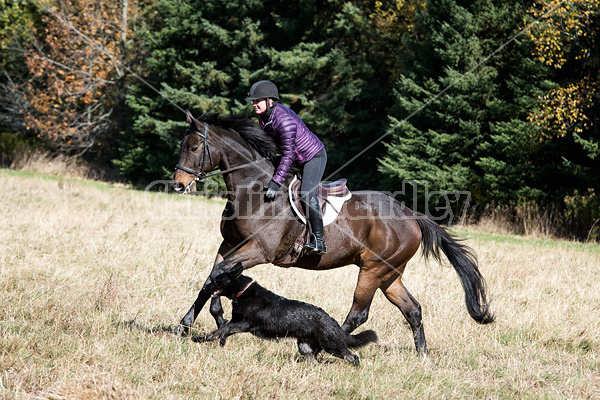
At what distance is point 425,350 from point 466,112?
559 inches

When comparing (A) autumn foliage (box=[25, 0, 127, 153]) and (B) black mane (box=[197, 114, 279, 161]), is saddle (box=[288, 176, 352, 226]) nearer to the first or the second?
(B) black mane (box=[197, 114, 279, 161])

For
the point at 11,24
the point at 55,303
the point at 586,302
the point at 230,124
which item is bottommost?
the point at 55,303

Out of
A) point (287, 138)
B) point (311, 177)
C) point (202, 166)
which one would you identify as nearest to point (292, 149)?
point (287, 138)

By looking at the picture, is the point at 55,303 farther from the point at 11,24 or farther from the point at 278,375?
the point at 11,24

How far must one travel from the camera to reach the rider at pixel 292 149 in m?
6.06

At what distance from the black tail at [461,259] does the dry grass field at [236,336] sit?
1.30 ft

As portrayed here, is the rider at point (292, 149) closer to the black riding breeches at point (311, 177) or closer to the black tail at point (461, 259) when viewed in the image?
the black riding breeches at point (311, 177)

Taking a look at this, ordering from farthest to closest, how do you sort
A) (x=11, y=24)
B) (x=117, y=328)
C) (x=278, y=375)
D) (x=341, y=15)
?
(x=11, y=24) → (x=341, y=15) → (x=117, y=328) → (x=278, y=375)

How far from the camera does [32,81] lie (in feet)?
101

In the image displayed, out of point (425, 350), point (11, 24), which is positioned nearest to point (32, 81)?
point (11, 24)

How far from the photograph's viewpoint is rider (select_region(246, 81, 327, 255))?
606 cm

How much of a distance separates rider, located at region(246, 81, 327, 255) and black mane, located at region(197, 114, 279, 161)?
9cm

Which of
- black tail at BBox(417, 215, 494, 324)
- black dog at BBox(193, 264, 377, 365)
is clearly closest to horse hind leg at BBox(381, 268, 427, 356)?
black tail at BBox(417, 215, 494, 324)

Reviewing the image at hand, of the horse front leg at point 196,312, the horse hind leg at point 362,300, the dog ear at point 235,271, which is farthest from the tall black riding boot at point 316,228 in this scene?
the horse front leg at point 196,312
